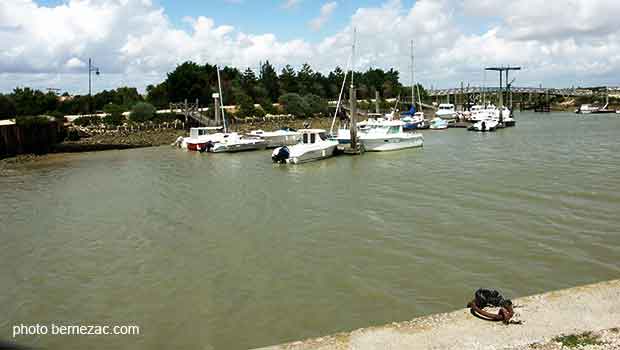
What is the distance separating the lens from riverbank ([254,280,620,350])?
7609 millimetres

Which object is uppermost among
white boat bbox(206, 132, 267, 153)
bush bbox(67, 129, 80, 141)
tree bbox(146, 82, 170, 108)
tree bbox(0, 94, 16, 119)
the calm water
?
tree bbox(146, 82, 170, 108)

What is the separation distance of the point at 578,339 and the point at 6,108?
6167 cm

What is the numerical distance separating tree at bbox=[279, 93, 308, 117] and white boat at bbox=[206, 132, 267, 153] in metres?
34.6

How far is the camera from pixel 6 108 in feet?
183

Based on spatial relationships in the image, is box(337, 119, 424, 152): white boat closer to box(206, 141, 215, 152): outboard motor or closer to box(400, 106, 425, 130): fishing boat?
box(206, 141, 215, 152): outboard motor

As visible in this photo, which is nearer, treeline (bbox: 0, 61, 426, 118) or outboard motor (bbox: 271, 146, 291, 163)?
outboard motor (bbox: 271, 146, 291, 163)

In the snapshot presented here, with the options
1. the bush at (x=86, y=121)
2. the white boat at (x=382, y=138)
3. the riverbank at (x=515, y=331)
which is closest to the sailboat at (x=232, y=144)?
the white boat at (x=382, y=138)

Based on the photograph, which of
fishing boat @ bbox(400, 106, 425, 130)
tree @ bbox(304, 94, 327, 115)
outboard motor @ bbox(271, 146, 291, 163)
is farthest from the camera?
tree @ bbox(304, 94, 327, 115)

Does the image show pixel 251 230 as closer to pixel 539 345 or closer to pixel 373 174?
pixel 539 345

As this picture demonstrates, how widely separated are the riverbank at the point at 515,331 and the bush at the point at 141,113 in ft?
185

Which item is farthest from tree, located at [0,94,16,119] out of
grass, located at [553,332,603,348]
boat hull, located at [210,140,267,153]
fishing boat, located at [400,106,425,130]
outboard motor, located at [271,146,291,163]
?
grass, located at [553,332,603,348]

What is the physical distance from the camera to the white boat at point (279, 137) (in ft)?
152

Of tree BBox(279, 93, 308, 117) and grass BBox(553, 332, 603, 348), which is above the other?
tree BBox(279, 93, 308, 117)

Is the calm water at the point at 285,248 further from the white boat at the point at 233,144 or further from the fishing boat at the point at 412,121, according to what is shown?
the fishing boat at the point at 412,121
